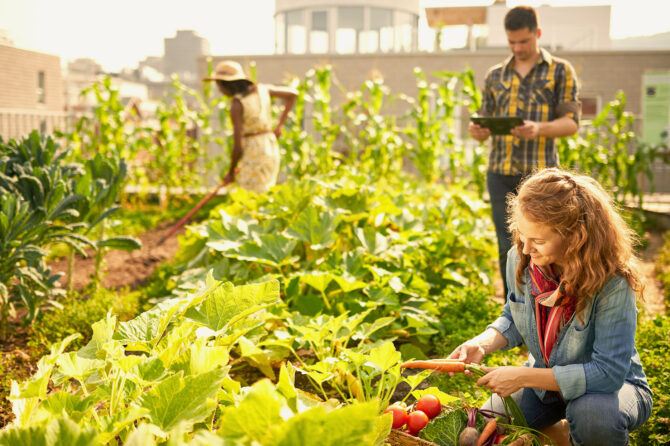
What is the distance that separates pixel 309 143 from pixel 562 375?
6.67m

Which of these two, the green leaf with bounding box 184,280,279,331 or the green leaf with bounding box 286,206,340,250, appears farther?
the green leaf with bounding box 286,206,340,250

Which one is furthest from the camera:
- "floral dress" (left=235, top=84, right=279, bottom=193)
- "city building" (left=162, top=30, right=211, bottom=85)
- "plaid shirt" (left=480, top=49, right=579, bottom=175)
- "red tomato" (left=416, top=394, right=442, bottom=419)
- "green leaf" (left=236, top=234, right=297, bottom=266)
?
"city building" (left=162, top=30, right=211, bottom=85)

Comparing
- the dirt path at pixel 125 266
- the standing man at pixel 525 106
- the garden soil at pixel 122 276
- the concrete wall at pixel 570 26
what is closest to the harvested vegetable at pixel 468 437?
the garden soil at pixel 122 276

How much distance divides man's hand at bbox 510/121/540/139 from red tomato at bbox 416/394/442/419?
1.90 meters

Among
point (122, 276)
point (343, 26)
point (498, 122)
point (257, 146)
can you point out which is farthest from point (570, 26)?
point (122, 276)

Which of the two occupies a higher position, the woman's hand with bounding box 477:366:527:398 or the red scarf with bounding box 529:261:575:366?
the red scarf with bounding box 529:261:575:366

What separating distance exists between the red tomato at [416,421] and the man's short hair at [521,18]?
2317 mm

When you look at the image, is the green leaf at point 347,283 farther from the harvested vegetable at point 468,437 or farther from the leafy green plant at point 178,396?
the harvested vegetable at point 468,437

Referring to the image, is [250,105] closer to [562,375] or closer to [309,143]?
[309,143]

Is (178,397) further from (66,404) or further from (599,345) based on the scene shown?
(599,345)

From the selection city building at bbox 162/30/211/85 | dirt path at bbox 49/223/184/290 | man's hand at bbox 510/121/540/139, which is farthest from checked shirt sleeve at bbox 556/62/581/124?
city building at bbox 162/30/211/85

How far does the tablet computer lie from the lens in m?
3.40

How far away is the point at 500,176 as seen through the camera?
3719mm

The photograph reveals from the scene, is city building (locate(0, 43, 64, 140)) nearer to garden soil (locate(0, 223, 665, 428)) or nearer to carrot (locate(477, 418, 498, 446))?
garden soil (locate(0, 223, 665, 428))
